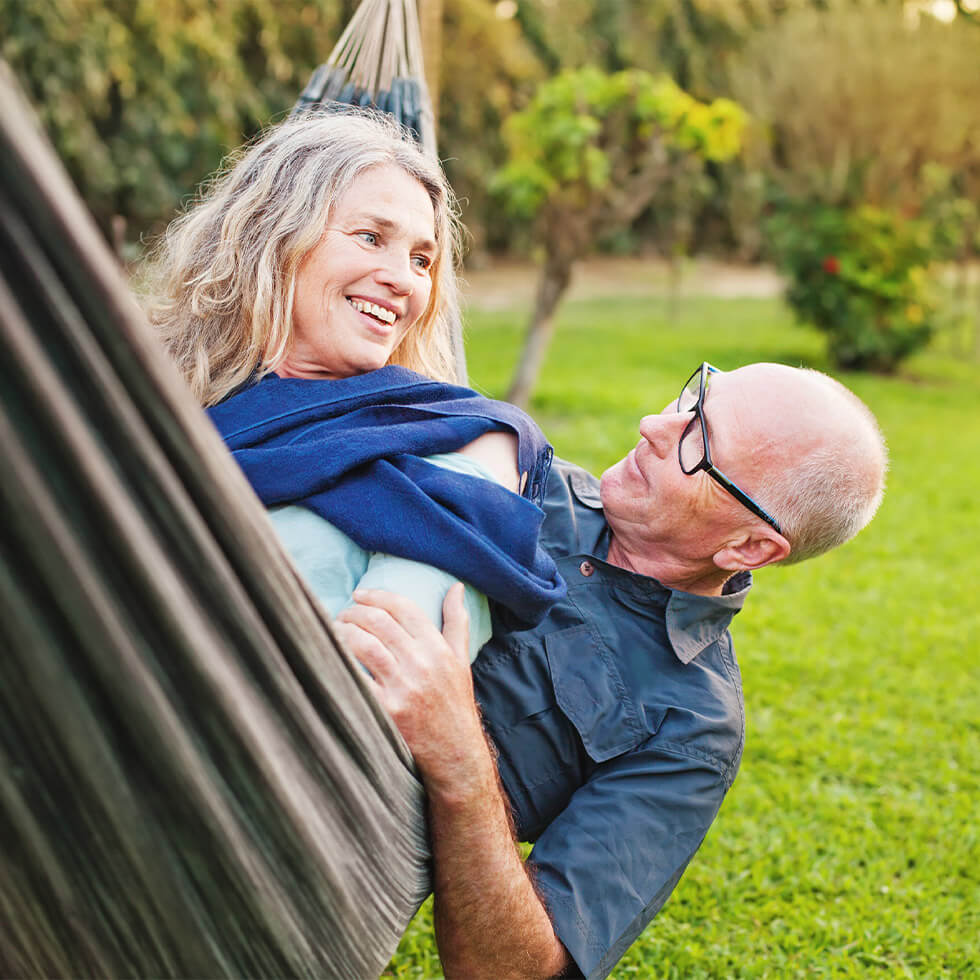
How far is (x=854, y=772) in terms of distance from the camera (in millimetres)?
3098

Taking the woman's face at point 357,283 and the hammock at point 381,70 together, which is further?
the hammock at point 381,70

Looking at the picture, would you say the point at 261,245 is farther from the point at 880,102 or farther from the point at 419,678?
the point at 880,102

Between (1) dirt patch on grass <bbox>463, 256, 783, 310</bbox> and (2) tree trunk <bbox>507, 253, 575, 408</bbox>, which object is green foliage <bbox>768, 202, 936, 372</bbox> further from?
(1) dirt patch on grass <bbox>463, 256, 783, 310</bbox>

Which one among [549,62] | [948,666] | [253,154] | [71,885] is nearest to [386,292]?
[253,154]

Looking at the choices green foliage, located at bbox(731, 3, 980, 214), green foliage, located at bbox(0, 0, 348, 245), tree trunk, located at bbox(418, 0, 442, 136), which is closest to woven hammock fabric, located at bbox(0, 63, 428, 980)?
tree trunk, located at bbox(418, 0, 442, 136)

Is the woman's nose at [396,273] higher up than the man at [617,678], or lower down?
higher up

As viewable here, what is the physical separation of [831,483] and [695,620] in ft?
0.96

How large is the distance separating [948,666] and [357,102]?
2.87m

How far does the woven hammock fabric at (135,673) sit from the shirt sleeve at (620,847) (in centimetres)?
40

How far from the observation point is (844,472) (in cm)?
160

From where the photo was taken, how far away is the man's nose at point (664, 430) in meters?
1.66

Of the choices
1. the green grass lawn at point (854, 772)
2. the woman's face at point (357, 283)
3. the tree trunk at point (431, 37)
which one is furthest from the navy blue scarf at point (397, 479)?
the tree trunk at point (431, 37)

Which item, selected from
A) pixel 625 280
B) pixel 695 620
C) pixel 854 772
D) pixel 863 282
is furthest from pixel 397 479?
pixel 625 280

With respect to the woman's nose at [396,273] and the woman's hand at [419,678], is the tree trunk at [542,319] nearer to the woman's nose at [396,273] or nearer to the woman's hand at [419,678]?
the woman's nose at [396,273]
